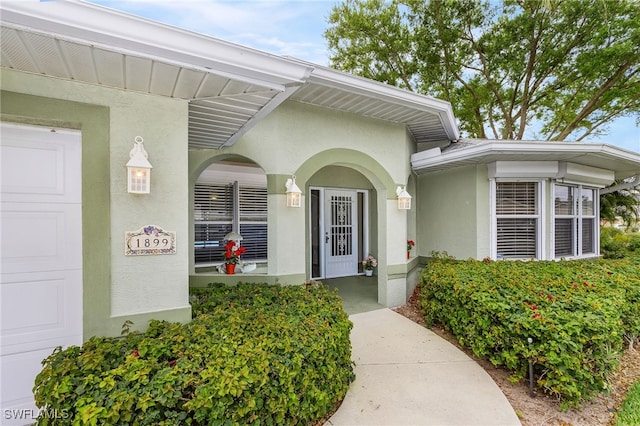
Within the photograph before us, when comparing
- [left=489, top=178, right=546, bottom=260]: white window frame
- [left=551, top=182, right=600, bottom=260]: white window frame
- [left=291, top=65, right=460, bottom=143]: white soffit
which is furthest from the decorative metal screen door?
[left=551, top=182, right=600, bottom=260]: white window frame

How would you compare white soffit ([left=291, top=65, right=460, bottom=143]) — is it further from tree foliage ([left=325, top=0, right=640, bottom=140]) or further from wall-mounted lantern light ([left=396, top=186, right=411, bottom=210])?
tree foliage ([left=325, top=0, right=640, bottom=140])

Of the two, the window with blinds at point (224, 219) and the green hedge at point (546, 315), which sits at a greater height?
the window with blinds at point (224, 219)

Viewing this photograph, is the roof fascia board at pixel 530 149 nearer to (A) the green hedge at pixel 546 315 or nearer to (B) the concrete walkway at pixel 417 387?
(A) the green hedge at pixel 546 315

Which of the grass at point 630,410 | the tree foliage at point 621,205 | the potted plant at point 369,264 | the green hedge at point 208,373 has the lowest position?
the grass at point 630,410

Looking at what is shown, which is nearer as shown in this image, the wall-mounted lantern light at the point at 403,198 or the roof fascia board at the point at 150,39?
the roof fascia board at the point at 150,39

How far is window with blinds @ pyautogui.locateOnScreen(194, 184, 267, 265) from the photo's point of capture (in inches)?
262

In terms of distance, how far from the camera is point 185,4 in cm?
386

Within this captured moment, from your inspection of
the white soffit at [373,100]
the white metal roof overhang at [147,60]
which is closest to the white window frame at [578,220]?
the white soffit at [373,100]

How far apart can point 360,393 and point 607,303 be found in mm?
3247

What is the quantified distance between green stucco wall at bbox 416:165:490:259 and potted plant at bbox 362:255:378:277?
1517mm

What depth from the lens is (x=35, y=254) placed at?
2648mm

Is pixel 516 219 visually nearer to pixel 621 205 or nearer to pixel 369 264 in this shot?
pixel 369 264

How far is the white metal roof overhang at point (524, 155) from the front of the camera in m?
5.89

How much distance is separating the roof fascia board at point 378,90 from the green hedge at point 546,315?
3.18 metres
